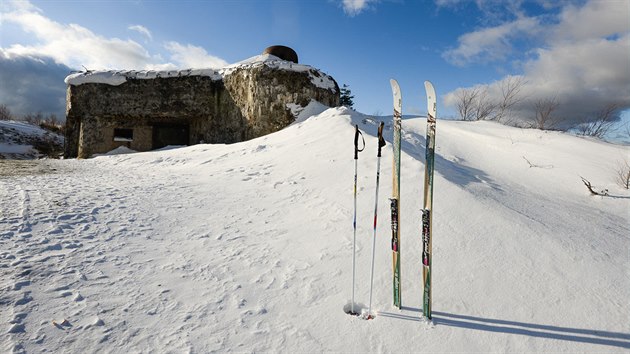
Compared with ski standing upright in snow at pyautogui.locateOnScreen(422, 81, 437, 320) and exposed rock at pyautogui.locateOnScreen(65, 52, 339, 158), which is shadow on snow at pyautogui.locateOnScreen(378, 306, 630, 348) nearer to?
ski standing upright in snow at pyautogui.locateOnScreen(422, 81, 437, 320)

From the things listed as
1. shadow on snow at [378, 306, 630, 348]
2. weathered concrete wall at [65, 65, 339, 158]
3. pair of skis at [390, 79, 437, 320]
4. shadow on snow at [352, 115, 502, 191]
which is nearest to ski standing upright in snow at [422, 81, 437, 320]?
pair of skis at [390, 79, 437, 320]

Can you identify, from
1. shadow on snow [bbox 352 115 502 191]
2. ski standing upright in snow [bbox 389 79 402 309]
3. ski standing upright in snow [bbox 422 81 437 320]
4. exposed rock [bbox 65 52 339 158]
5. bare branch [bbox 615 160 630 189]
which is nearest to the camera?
ski standing upright in snow [bbox 422 81 437 320]

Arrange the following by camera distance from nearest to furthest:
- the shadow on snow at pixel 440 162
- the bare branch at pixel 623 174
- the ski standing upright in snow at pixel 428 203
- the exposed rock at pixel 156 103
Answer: the ski standing upright in snow at pixel 428 203, the shadow on snow at pixel 440 162, the bare branch at pixel 623 174, the exposed rock at pixel 156 103

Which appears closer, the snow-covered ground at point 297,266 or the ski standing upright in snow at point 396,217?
the snow-covered ground at point 297,266

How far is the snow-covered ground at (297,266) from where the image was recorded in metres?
2.47

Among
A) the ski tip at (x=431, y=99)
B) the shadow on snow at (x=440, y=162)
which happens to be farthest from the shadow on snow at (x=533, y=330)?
the shadow on snow at (x=440, y=162)

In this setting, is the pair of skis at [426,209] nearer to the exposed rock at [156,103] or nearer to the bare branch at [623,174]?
the bare branch at [623,174]

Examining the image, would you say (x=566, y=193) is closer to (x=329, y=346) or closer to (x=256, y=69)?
(x=329, y=346)

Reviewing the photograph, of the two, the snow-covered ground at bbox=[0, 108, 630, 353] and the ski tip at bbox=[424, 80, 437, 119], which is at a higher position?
the ski tip at bbox=[424, 80, 437, 119]

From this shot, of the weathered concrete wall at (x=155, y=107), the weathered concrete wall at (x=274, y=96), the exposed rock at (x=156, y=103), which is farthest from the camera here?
the weathered concrete wall at (x=155, y=107)

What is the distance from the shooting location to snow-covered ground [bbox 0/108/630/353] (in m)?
2.47

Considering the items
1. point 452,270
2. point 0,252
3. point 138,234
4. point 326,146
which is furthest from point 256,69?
point 452,270

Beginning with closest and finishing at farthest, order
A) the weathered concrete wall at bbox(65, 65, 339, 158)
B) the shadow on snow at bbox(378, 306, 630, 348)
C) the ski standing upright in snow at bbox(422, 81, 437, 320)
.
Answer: the shadow on snow at bbox(378, 306, 630, 348) → the ski standing upright in snow at bbox(422, 81, 437, 320) → the weathered concrete wall at bbox(65, 65, 339, 158)

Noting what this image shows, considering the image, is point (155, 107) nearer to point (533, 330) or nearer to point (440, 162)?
point (440, 162)
